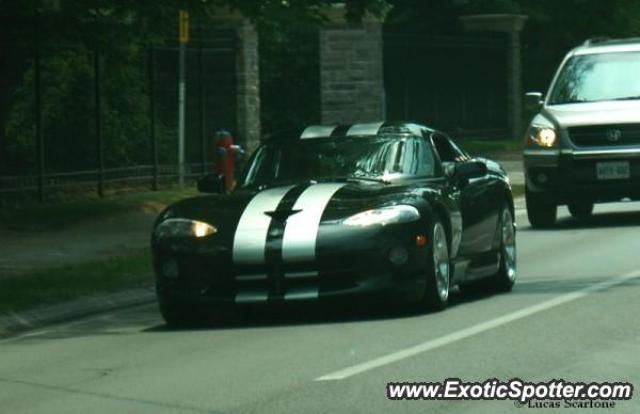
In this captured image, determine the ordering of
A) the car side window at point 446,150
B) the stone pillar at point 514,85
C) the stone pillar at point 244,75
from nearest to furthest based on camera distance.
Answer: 1. the car side window at point 446,150
2. the stone pillar at point 244,75
3. the stone pillar at point 514,85

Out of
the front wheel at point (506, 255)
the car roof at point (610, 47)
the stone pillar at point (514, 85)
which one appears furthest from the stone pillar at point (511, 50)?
the front wheel at point (506, 255)

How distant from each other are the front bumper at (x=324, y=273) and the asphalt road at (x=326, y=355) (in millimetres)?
228

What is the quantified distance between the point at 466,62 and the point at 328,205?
2547cm

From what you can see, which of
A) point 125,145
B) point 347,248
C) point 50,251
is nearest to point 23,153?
point 125,145

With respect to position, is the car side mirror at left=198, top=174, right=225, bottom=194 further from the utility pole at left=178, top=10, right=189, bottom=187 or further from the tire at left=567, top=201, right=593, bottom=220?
the utility pole at left=178, top=10, right=189, bottom=187

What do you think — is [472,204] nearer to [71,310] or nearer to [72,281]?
[71,310]

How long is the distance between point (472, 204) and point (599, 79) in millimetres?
7785

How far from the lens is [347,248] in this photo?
11.6 meters

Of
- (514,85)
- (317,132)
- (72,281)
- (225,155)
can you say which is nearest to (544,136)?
(225,155)

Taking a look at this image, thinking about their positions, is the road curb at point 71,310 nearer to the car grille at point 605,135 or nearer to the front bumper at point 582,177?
the front bumper at point 582,177

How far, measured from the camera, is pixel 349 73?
31906 millimetres

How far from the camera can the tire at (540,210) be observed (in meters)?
20.2

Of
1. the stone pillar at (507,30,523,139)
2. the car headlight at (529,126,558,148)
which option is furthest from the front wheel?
the stone pillar at (507,30,523,139)

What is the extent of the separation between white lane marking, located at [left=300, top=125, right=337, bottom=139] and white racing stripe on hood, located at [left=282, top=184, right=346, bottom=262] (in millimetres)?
1472
